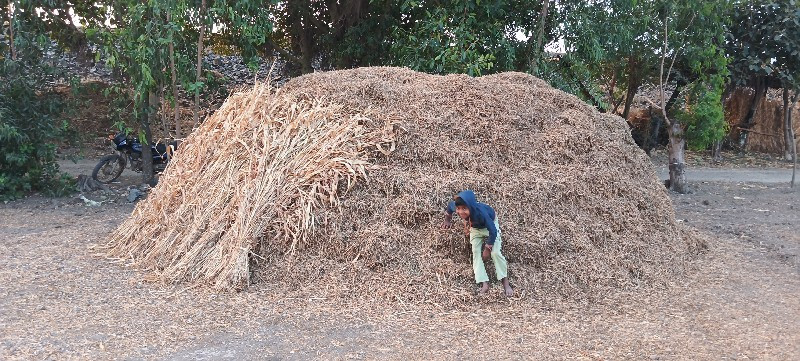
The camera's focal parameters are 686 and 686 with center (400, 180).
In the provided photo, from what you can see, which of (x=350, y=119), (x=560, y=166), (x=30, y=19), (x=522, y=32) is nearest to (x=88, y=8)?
(x=30, y=19)

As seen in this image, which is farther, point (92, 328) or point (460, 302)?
point (460, 302)

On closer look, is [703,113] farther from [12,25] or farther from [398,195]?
[12,25]

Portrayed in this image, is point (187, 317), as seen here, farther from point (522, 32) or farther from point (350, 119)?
point (522, 32)

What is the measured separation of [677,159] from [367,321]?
7397 mm

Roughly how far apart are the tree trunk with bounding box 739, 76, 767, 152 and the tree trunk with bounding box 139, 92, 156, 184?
10.4 metres

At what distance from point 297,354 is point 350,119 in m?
2.43

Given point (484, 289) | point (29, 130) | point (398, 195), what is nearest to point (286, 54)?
point (29, 130)

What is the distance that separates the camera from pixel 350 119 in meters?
5.84

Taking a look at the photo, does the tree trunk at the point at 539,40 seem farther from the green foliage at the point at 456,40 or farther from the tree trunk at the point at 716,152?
the tree trunk at the point at 716,152

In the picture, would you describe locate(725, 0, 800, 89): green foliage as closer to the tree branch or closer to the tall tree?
the tall tree

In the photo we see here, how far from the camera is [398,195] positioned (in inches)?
213

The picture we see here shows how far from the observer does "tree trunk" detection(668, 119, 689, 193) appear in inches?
405

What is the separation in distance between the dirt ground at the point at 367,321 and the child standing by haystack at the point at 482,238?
13 centimetres

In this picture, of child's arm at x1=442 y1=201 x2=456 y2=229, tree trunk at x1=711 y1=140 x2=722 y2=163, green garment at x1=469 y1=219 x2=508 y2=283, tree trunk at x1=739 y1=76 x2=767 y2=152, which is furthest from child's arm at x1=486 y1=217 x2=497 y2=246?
tree trunk at x1=711 y1=140 x2=722 y2=163
